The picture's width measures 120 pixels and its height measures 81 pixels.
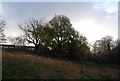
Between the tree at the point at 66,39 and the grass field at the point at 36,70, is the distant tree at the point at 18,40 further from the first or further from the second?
the grass field at the point at 36,70

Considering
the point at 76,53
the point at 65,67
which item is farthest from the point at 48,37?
the point at 65,67

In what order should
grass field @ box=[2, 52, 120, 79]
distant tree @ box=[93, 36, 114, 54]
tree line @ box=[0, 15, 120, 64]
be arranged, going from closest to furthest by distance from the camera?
grass field @ box=[2, 52, 120, 79], tree line @ box=[0, 15, 120, 64], distant tree @ box=[93, 36, 114, 54]

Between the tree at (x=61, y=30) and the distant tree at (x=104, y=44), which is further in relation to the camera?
the distant tree at (x=104, y=44)

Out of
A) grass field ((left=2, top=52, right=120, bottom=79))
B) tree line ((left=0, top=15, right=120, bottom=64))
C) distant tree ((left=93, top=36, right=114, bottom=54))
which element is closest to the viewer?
grass field ((left=2, top=52, right=120, bottom=79))

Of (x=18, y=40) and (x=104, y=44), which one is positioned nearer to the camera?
(x=18, y=40)

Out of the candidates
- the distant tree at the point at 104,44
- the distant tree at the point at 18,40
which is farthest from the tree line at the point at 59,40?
the distant tree at the point at 104,44

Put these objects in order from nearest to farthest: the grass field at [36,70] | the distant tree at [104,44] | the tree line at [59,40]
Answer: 1. the grass field at [36,70]
2. the tree line at [59,40]
3. the distant tree at [104,44]

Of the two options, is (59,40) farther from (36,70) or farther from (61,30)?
(36,70)

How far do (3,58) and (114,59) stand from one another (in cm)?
1882

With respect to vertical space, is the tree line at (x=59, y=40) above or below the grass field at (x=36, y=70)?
above

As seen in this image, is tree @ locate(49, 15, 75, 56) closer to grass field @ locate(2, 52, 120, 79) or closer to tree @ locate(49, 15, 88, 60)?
tree @ locate(49, 15, 88, 60)

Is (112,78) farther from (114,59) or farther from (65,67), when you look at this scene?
(114,59)

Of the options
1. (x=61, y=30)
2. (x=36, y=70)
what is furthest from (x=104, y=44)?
(x=36, y=70)

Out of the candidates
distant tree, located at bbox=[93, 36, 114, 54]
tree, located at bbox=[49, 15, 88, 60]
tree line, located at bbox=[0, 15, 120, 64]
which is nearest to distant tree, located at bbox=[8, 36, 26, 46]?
tree line, located at bbox=[0, 15, 120, 64]
